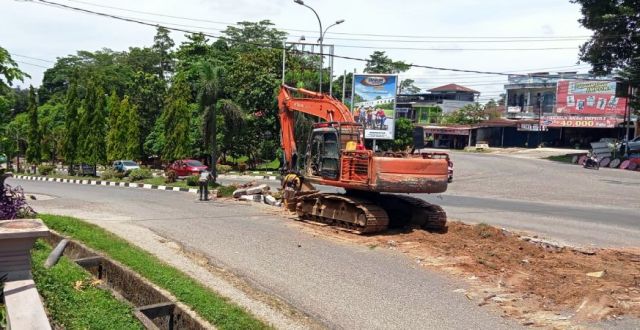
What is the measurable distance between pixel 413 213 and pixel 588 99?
47.9 metres

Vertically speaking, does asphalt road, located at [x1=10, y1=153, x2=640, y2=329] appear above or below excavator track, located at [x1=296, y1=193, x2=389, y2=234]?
below

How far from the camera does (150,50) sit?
67.9 meters

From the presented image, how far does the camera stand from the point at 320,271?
8.84 metres

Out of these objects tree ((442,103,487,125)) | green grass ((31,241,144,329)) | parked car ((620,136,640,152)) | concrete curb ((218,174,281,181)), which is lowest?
concrete curb ((218,174,281,181))

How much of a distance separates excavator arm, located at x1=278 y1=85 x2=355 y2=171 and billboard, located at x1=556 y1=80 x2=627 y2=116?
44020 mm

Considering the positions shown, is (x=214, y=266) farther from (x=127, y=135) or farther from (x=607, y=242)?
(x=127, y=135)

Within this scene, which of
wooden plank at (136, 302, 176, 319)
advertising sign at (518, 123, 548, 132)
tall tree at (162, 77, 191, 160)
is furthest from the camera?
advertising sign at (518, 123, 548, 132)

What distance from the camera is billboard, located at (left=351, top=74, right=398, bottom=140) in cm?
3434

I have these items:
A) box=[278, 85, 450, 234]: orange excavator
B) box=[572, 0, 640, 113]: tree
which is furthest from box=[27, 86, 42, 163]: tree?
box=[572, 0, 640, 113]: tree

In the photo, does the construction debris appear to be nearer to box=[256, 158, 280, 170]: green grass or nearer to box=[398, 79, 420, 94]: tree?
box=[256, 158, 280, 170]: green grass

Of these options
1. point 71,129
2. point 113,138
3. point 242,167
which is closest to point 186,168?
point 242,167

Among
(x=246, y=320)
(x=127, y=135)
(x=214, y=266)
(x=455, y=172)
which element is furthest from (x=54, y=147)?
(x=246, y=320)

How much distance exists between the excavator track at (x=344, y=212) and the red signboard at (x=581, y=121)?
149 feet

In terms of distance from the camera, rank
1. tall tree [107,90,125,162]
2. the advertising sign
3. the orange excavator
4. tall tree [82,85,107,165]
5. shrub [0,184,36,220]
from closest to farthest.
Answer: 1. shrub [0,184,36,220]
2. the orange excavator
3. tall tree [82,85,107,165]
4. tall tree [107,90,125,162]
5. the advertising sign
